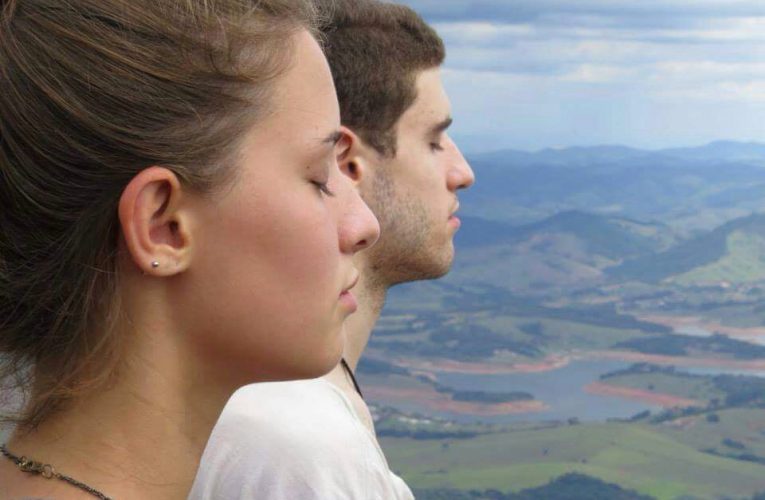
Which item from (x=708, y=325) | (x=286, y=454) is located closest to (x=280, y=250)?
(x=286, y=454)

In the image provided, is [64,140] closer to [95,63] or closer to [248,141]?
[95,63]

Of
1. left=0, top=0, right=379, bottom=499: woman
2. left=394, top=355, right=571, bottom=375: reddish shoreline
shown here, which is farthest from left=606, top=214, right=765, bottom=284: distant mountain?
left=0, top=0, right=379, bottom=499: woman

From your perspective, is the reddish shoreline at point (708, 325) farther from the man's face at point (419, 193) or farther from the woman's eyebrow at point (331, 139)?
the woman's eyebrow at point (331, 139)

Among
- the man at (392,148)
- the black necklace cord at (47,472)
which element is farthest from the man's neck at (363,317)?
the black necklace cord at (47,472)

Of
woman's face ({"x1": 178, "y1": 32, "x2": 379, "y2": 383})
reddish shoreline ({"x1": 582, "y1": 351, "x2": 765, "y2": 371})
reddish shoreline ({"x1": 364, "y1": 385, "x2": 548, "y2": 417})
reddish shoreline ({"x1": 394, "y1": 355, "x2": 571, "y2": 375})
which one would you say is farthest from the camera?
reddish shoreline ({"x1": 394, "y1": 355, "x2": 571, "y2": 375})

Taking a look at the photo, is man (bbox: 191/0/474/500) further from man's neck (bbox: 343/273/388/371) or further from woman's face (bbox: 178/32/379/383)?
woman's face (bbox: 178/32/379/383)

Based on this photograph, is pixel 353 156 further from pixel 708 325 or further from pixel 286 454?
pixel 708 325

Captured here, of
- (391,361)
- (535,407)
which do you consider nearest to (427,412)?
(535,407)
